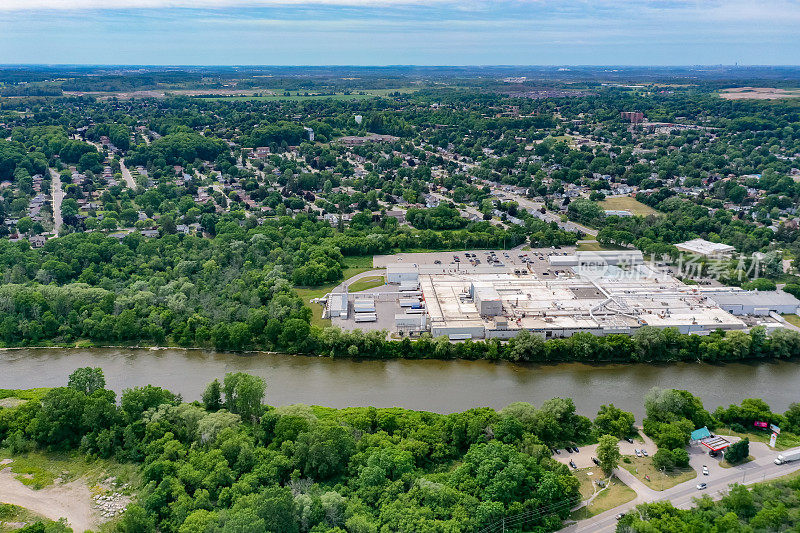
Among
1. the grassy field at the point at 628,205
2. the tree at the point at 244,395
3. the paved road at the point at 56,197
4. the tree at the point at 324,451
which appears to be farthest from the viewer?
the grassy field at the point at 628,205

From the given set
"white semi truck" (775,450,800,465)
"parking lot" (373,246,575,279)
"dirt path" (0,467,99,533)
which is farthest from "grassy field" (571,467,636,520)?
"parking lot" (373,246,575,279)

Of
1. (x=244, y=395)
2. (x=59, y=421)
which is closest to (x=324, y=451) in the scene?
(x=244, y=395)

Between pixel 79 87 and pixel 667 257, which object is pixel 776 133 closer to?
pixel 667 257

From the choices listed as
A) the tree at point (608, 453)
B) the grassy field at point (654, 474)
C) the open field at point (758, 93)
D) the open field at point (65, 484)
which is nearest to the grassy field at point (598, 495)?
the tree at point (608, 453)

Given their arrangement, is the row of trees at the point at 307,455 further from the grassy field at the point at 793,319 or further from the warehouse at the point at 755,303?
the grassy field at the point at 793,319

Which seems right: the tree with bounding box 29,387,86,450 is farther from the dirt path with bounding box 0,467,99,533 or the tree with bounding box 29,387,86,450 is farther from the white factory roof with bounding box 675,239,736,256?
the white factory roof with bounding box 675,239,736,256

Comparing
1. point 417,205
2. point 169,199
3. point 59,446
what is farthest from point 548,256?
point 169,199

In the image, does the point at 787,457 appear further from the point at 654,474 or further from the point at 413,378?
the point at 413,378
